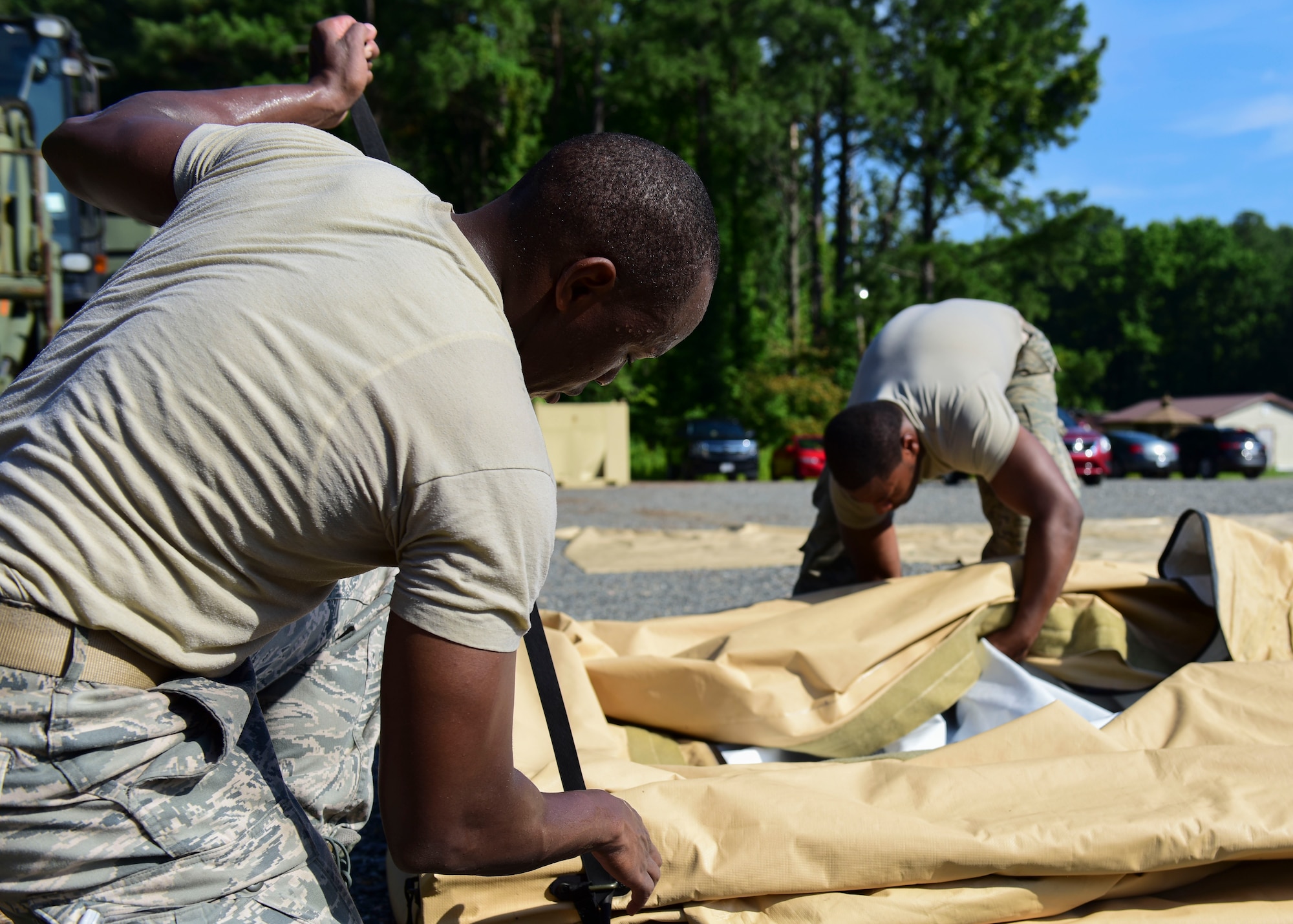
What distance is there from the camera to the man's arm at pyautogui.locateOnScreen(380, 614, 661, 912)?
3.57 feet

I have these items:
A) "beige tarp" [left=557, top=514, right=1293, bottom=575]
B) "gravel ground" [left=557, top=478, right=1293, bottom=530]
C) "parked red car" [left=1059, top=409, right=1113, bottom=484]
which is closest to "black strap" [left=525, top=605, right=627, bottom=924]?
"beige tarp" [left=557, top=514, right=1293, bottom=575]

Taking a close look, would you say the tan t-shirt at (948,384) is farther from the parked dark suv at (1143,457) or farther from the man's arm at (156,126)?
the parked dark suv at (1143,457)

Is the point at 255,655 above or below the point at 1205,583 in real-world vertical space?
above

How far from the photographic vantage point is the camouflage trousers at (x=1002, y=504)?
12.2 ft

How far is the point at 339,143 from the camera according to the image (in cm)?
137

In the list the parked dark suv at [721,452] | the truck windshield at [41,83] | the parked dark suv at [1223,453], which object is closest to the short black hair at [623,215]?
the truck windshield at [41,83]

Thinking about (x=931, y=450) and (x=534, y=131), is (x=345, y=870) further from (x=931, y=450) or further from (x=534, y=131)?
(x=534, y=131)

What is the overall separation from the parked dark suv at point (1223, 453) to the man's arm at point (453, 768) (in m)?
23.1

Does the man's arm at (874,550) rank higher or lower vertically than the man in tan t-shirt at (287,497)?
lower

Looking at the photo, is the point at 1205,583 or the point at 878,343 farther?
the point at 878,343

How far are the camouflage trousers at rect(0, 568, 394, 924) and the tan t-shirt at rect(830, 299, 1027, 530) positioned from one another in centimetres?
247

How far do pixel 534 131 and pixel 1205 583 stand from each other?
74.6 feet

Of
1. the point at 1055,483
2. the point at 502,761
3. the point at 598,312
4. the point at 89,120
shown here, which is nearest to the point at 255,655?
the point at 502,761

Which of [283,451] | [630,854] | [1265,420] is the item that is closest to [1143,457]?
[630,854]
